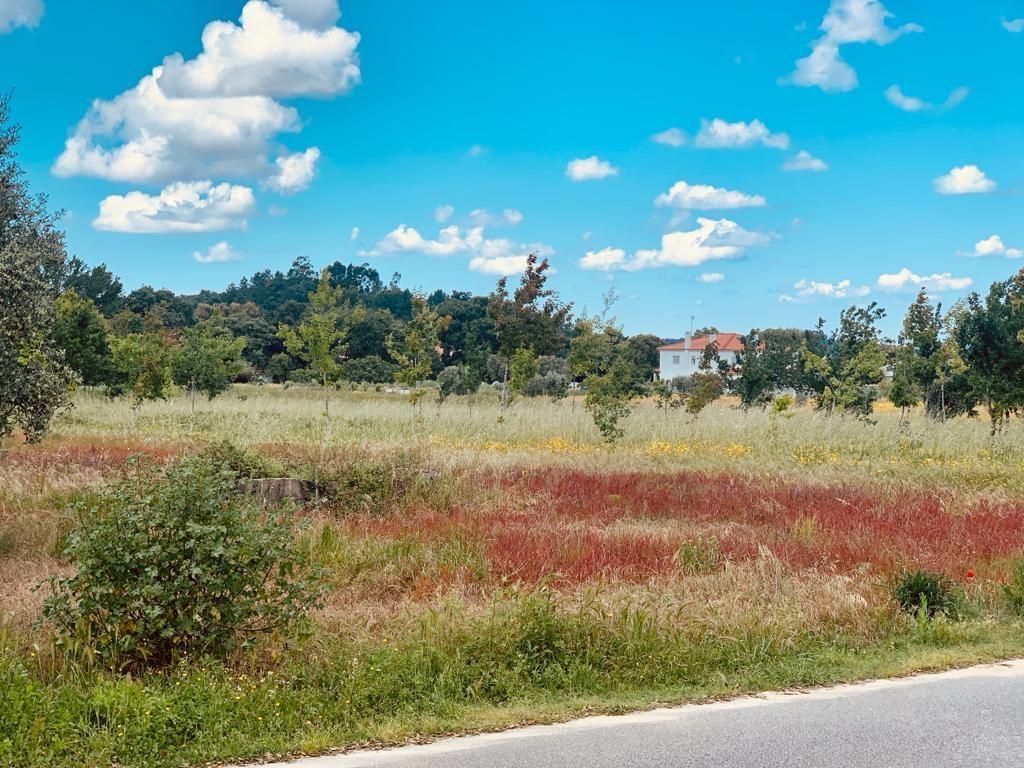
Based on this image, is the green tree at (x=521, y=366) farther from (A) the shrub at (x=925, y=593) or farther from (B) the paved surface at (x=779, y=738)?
(B) the paved surface at (x=779, y=738)

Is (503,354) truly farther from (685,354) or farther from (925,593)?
(685,354)

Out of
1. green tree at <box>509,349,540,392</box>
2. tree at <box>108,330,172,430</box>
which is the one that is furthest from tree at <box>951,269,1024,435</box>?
tree at <box>108,330,172,430</box>

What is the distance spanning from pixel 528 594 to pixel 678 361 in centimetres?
10025

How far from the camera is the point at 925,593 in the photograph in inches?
325

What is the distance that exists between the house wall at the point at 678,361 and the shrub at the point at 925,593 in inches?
3728

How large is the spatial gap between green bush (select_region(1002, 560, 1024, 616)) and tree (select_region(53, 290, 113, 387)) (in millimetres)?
33821

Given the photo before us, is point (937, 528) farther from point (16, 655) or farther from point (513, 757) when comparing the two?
point (16, 655)

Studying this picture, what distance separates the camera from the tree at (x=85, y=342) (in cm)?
3516

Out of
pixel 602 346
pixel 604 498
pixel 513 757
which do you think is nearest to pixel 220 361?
pixel 602 346

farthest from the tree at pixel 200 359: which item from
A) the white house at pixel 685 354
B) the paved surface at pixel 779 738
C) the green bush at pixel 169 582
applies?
the white house at pixel 685 354

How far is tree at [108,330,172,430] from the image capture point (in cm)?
2931

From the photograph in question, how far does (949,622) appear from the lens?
7867 mm

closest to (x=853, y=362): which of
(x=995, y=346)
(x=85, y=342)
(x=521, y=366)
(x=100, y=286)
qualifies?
(x=995, y=346)

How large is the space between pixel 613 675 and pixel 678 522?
20.1 ft
